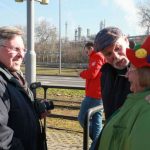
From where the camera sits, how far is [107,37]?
274cm

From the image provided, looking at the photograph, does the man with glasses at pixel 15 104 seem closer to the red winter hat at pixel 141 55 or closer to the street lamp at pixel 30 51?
the red winter hat at pixel 141 55

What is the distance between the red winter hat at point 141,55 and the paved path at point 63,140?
460 centimetres

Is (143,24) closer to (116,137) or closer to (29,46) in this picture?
(29,46)

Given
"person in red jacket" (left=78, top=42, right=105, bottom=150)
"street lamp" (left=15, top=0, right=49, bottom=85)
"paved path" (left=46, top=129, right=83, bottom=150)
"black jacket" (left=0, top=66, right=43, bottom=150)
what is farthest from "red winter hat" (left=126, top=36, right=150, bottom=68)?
"street lamp" (left=15, top=0, right=49, bottom=85)

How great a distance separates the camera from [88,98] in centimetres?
569

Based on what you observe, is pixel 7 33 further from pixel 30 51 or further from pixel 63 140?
pixel 63 140

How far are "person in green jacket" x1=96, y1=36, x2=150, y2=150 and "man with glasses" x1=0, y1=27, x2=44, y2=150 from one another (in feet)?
2.16

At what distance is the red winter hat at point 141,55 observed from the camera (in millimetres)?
1908

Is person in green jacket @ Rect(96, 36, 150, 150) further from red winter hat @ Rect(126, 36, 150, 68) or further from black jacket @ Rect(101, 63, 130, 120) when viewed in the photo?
black jacket @ Rect(101, 63, 130, 120)

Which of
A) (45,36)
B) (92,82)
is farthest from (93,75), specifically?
(45,36)

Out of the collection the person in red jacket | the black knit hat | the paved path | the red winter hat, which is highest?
the black knit hat

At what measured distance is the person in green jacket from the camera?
1.76 meters

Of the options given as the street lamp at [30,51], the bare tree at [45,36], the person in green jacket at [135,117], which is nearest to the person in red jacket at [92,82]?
the street lamp at [30,51]

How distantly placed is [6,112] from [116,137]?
0.81 m
